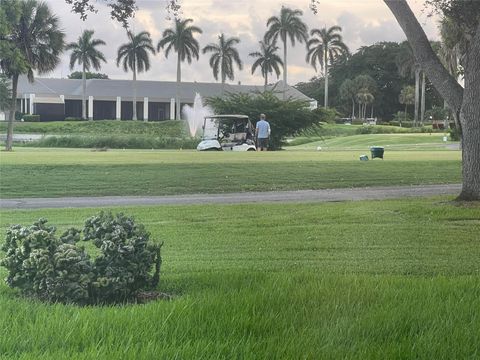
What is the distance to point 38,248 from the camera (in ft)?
13.8

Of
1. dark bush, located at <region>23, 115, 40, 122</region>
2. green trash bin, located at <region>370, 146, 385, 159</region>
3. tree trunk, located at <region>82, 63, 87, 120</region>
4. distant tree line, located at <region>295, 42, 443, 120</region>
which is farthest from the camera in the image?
green trash bin, located at <region>370, 146, 385, 159</region>

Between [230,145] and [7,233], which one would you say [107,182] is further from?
[230,145]

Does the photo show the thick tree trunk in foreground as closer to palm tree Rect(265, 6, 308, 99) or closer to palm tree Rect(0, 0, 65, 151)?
palm tree Rect(265, 6, 308, 99)

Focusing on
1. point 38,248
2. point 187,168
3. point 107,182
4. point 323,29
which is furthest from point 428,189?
point 38,248

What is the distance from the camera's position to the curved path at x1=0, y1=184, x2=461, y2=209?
15.6ft

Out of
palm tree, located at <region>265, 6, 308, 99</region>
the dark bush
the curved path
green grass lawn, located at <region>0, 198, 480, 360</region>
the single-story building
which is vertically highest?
palm tree, located at <region>265, 6, 308, 99</region>

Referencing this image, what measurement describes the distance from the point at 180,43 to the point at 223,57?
0.39 metres

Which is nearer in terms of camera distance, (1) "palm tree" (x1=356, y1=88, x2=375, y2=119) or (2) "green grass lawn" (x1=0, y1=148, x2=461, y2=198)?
(2) "green grass lawn" (x1=0, y1=148, x2=461, y2=198)

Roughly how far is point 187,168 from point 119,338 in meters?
1.94

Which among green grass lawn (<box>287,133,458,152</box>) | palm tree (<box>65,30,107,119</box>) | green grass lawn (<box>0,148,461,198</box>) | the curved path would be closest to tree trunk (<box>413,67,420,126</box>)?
green grass lawn (<box>287,133,458,152</box>)

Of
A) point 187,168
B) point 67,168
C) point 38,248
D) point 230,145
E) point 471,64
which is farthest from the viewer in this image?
point 471,64

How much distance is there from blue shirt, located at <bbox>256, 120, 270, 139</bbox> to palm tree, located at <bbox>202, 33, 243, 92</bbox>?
2.04m

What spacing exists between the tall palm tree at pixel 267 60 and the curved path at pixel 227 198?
3.39ft

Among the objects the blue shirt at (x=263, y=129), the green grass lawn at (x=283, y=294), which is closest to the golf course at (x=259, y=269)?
the green grass lawn at (x=283, y=294)
